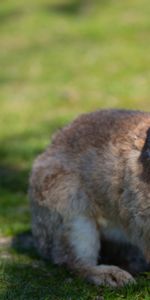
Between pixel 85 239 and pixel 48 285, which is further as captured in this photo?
pixel 85 239

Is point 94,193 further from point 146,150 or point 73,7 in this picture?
point 73,7

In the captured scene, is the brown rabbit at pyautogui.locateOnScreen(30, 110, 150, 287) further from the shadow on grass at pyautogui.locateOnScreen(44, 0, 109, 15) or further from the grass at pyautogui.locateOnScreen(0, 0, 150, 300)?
the shadow on grass at pyautogui.locateOnScreen(44, 0, 109, 15)

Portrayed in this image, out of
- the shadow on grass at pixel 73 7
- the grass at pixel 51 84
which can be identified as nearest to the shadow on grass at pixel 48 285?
the grass at pixel 51 84

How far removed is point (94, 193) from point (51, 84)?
410 inches

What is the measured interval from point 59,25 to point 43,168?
15.3m

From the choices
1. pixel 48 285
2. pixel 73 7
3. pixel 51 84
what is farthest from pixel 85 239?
pixel 73 7

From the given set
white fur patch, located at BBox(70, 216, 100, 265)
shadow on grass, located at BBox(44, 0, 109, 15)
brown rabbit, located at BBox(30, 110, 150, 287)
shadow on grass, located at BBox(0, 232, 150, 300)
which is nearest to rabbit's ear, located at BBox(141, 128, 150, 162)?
brown rabbit, located at BBox(30, 110, 150, 287)

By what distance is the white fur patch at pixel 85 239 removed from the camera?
6.04 m

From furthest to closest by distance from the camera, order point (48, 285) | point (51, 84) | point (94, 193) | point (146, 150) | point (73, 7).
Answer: point (73, 7) < point (51, 84) < point (94, 193) < point (48, 285) < point (146, 150)

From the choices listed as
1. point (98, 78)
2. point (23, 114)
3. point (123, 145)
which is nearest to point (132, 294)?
point (123, 145)

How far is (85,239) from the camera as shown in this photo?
6.04 m

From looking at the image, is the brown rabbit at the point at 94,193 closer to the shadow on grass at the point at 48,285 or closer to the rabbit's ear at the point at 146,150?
the rabbit's ear at the point at 146,150

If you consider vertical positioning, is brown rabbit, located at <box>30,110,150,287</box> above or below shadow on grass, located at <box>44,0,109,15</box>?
below

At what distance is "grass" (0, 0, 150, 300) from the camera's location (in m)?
6.01
